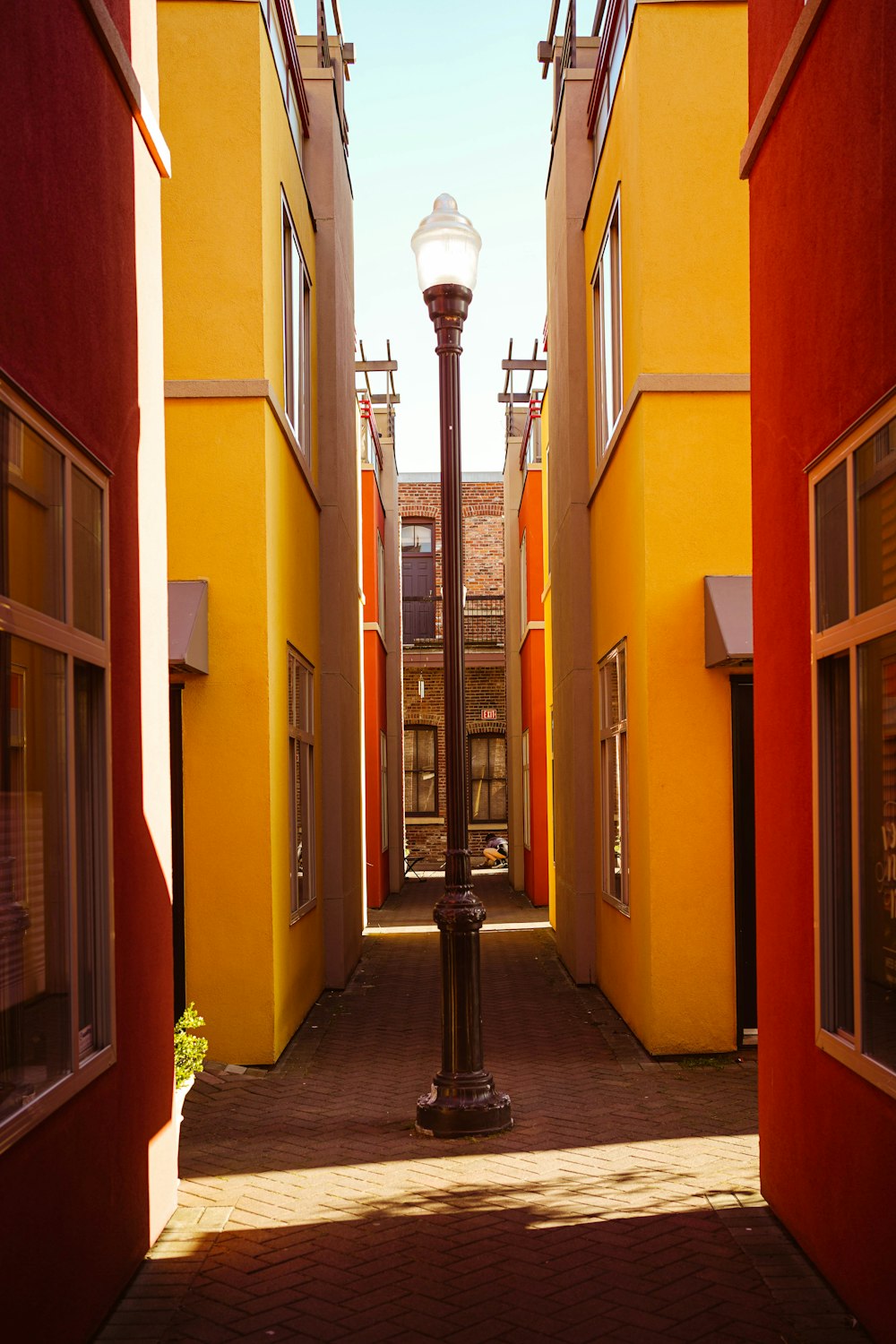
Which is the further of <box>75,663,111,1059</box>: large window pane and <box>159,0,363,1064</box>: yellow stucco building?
<box>159,0,363,1064</box>: yellow stucco building

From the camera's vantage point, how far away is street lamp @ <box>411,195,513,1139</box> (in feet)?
22.9

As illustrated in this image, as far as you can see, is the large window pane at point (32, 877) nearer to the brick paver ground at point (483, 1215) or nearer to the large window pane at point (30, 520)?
the large window pane at point (30, 520)

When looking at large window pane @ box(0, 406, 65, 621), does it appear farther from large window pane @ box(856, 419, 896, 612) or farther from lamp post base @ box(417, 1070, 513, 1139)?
lamp post base @ box(417, 1070, 513, 1139)

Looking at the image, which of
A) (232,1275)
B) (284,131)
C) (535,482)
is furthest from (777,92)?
(535,482)

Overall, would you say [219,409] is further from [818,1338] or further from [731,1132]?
[818,1338]

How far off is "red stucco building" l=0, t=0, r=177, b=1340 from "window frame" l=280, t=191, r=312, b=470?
4578 mm

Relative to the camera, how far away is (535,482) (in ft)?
66.0

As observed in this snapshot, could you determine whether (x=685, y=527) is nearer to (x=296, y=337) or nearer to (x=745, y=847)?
(x=745, y=847)

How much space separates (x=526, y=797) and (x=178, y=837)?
1401cm

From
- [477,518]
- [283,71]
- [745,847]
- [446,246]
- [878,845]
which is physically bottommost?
[745,847]

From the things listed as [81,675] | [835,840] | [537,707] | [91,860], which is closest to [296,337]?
[81,675]

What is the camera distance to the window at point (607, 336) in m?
10.3

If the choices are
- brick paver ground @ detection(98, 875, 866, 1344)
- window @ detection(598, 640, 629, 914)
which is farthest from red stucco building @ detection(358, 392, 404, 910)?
brick paver ground @ detection(98, 875, 866, 1344)

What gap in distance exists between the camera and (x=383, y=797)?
22188mm
